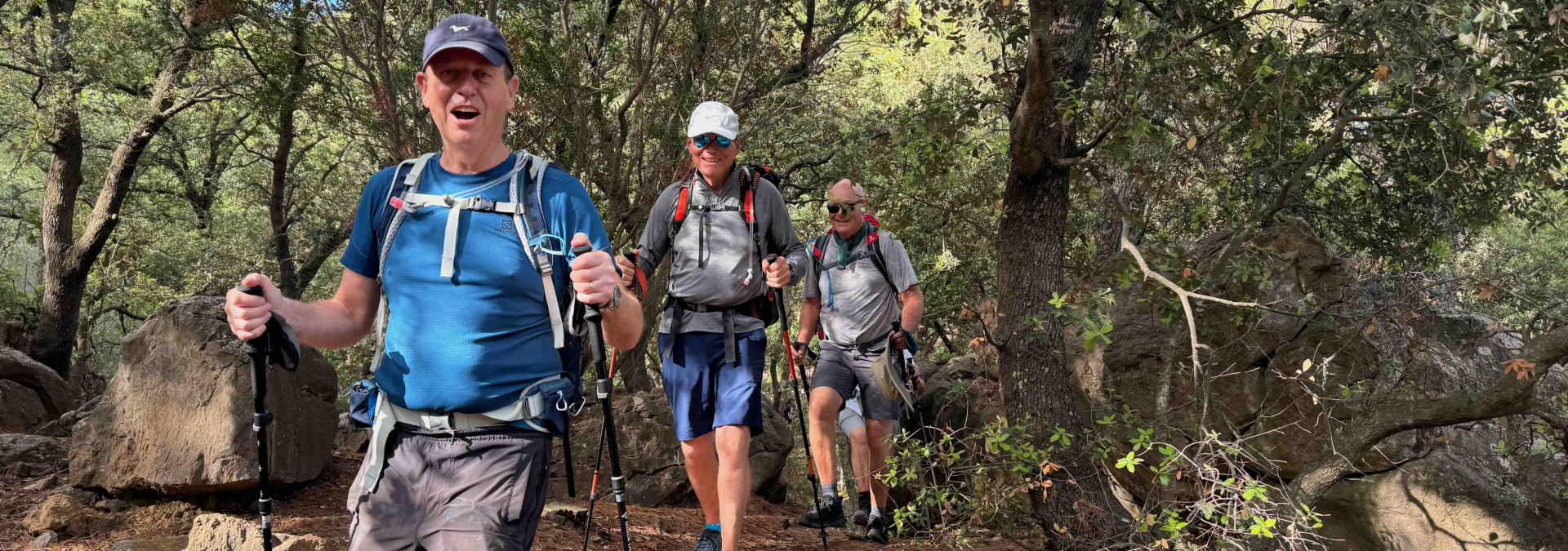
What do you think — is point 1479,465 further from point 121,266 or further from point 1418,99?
point 121,266

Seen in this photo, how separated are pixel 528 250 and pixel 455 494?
2.10 ft

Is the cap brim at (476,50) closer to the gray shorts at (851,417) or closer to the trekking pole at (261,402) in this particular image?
the trekking pole at (261,402)

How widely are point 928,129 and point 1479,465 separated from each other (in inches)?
157

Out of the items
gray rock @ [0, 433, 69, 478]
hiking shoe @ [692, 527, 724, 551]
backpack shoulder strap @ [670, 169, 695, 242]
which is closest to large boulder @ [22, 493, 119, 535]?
gray rock @ [0, 433, 69, 478]

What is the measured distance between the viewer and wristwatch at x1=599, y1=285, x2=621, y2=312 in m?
2.66

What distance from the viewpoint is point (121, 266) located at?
18.0 m

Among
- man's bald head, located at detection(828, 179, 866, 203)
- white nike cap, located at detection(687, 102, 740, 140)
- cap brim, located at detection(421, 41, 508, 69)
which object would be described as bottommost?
cap brim, located at detection(421, 41, 508, 69)

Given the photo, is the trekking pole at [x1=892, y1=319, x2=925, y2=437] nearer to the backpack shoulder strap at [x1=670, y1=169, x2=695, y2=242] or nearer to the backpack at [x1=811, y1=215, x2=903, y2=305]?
the backpack at [x1=811, y1=215, x2=903, y2=305]

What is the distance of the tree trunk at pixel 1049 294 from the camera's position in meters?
6.60

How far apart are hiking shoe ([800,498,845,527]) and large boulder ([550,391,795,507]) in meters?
1.11

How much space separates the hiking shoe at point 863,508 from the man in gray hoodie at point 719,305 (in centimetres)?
207

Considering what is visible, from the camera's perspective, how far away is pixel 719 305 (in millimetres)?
5184

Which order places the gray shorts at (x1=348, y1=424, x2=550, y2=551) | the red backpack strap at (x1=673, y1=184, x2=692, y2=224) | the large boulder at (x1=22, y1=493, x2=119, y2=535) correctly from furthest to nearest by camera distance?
the large boulder at (x1=22, y1=493, x2=119, y2=535) < the red backpack strap at (x1=673, y1=184, x2=692, y2=224) < the gray shorts at (x1=348, y1=424, x2=550, y2=551)

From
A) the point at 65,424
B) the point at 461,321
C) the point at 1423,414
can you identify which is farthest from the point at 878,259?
the point at 65,424
